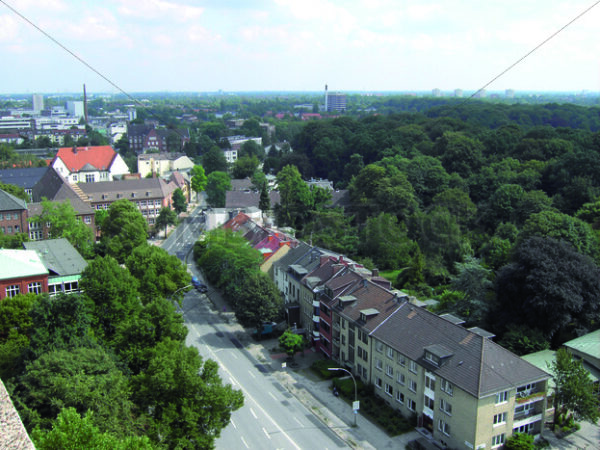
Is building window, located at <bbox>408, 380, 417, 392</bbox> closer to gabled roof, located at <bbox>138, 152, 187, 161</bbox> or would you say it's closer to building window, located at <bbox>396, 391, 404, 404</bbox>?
building window, located at <bbox>396, 391, 404, 404</bbox>

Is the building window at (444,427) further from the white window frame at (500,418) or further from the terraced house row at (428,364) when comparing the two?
the white window frame at (500,418)

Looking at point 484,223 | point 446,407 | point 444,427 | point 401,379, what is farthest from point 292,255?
point 484,223

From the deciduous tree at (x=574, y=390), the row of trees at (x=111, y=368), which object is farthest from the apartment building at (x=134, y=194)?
the deciduous tree at (x=574, y=390)

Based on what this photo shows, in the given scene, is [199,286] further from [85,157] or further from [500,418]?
[85,157]

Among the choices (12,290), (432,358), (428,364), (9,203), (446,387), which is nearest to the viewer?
(446,387)

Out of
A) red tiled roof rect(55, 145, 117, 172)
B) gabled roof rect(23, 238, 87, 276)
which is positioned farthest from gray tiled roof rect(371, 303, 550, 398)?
red tiled roof rect(55, 145, 117, 172)

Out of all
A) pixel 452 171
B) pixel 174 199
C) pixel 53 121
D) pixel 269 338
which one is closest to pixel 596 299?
pixel 269 338

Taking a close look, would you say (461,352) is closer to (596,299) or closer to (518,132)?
(596,299)
